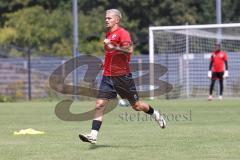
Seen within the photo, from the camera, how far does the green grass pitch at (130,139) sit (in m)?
9.38

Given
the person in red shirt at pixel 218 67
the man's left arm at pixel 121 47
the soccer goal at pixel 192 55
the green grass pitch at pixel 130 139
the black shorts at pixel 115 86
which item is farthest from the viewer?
the soccer goal at pixel 192 55

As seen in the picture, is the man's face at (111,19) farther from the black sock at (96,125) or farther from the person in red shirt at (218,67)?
the person in red shirt at (218,67)

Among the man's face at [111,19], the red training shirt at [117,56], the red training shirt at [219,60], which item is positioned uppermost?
the man's face at [111,19]

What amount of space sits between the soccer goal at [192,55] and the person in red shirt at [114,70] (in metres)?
16.5

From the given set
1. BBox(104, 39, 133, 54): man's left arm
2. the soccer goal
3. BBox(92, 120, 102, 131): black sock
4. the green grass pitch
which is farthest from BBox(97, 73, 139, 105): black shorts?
the soccer goal

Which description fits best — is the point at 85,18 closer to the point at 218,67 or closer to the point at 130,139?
the point at 218,67

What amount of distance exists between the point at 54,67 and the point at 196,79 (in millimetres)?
8656

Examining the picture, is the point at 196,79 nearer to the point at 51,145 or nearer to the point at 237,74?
the point at 237,74

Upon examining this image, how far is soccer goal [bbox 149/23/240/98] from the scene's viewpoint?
28.2 metres

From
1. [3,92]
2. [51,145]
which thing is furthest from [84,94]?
[51,145]

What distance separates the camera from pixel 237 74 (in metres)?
29.1

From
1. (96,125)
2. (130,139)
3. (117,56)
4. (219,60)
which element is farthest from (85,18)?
(96,125)

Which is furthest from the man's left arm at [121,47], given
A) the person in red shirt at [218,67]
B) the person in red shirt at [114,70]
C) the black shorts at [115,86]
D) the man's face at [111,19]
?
the person in red shirt at [218,67]

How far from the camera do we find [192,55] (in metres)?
29.5
